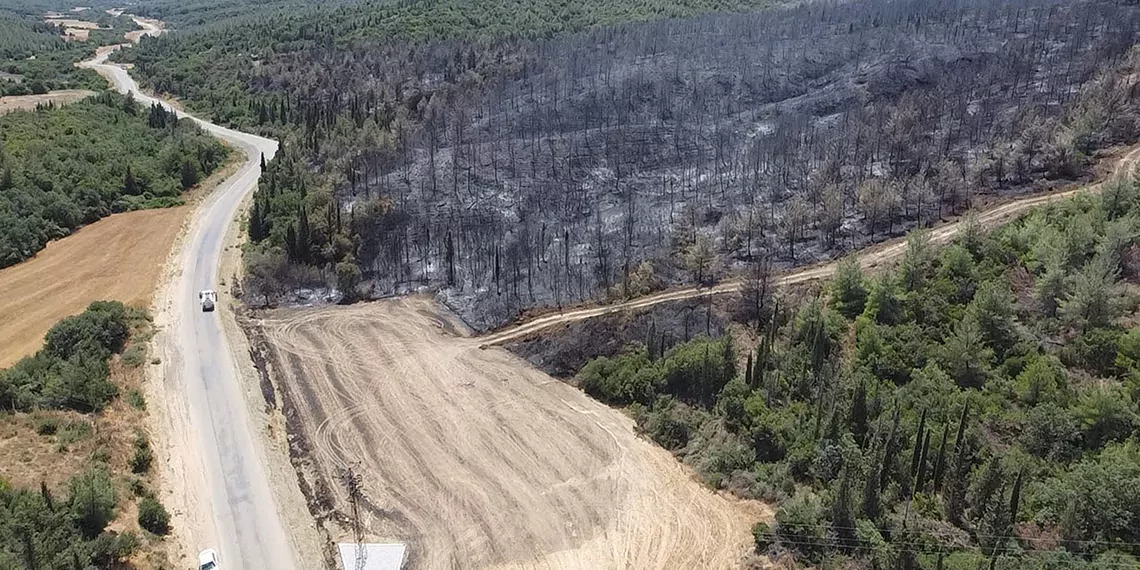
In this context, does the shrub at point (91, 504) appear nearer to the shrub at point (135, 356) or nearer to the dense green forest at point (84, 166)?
the shrub at point (135, 356)

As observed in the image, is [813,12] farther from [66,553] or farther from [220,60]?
[66,553]

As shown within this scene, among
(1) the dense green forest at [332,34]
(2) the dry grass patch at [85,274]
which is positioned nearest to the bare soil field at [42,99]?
(1) the dense green forest at [332,34]

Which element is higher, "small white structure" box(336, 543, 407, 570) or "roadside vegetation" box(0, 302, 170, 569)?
"roadside vegetation" box(0, 302, 170, 569)

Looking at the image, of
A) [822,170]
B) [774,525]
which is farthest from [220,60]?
[774,525]

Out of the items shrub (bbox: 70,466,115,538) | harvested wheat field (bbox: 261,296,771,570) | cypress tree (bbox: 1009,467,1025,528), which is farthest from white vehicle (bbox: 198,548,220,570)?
cypress tree (bbox: 1009,467,1025,528)

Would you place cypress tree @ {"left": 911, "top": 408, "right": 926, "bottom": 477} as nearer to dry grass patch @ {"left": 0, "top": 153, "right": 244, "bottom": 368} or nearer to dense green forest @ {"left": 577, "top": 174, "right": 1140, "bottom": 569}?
dense green forest @ {"left": 577, "top": 174, "right": 1140, "bottom": 569}

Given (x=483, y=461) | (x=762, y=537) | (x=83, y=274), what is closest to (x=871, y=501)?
(x=762, y=537)
